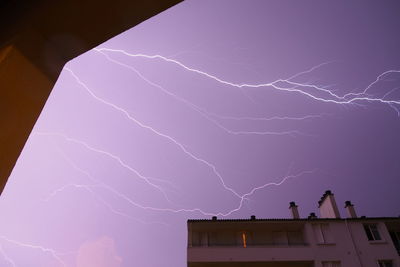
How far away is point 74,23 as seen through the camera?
1339 mm

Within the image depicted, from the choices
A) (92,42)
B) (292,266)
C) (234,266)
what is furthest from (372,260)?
(92,42)

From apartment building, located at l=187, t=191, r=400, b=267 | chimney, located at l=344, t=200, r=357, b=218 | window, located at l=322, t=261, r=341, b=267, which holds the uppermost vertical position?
chimney, located at l=344, t=200, r=357, b=218

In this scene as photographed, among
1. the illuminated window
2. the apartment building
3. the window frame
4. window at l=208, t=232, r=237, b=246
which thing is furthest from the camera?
window at l=208, t=232, r=237, b=246

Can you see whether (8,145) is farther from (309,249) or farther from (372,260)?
(372,260)

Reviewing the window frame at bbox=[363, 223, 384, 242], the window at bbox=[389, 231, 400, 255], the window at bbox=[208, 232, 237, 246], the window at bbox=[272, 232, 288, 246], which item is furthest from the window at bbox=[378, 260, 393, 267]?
the window at bbox=[208, 232, 237, 246]

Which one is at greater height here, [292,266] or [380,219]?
[380,219]

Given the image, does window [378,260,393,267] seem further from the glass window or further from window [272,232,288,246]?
window [272,232,288,246]

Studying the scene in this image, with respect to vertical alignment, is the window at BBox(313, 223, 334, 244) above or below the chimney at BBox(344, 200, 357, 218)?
below

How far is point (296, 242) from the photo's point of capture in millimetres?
19188

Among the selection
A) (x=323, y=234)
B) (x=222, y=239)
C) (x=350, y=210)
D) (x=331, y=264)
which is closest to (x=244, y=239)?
(x=222, y=239)

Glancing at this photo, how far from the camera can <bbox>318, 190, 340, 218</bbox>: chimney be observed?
20.8 metres

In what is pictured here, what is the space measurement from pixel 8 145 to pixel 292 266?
20.6m

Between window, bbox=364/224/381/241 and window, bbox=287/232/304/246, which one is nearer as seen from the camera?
window, bbox=364/224/381/241

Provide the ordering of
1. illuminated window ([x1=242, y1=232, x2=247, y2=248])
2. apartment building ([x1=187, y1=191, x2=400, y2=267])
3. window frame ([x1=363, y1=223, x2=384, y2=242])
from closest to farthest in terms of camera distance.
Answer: apartment building ([x1=187, y1=191, x2=400, y2=267]), window frame ([x1=363, y1=223, x2=384, y2=242]), illuminated window ([x1=242, y1=232, x2=247, y2=248])
